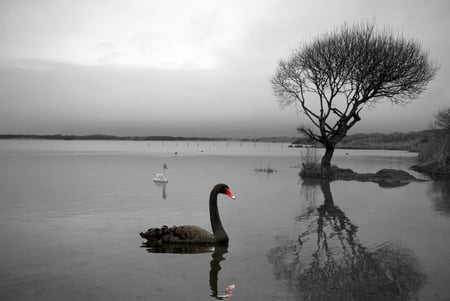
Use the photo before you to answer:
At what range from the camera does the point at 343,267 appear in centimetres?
659

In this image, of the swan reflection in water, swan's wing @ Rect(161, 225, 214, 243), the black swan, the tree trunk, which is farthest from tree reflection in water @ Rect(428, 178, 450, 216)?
swan's wing @ Rect(161, 225, 214, 243)

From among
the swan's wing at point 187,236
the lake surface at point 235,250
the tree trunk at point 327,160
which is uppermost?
the tree trunk at point 327,160

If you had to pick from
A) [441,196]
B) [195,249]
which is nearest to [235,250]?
[195,249]

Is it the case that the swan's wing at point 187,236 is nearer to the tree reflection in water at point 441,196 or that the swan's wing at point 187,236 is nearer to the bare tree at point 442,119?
the tree reflection in water at point 441,196

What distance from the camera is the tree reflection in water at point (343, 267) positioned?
216 inches

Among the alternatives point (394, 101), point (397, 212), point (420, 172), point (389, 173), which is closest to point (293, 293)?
point (397, 212)

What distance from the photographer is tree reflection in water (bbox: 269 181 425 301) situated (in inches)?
216

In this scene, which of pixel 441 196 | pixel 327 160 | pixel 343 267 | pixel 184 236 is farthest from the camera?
pixel 327 160

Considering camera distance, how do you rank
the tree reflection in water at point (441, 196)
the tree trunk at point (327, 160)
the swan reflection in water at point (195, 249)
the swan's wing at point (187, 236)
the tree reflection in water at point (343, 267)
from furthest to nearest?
the tree trunk at point (327, 160), the tree reflection in water at point (441, 196), the swan's wing at point (187, 236), the swan reflection in water at point (195, 249), the tree reflection in water at point (343, 267)

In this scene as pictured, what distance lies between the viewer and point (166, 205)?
1327 centimetres

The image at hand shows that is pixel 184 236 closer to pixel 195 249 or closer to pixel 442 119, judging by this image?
pixel 195 249

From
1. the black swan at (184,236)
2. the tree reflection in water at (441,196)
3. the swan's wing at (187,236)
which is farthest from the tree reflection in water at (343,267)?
the tree reflection in water at (441,196)

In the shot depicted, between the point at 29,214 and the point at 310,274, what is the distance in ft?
30.8

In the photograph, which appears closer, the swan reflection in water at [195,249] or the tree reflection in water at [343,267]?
the tree reflection in water at [343,267]
